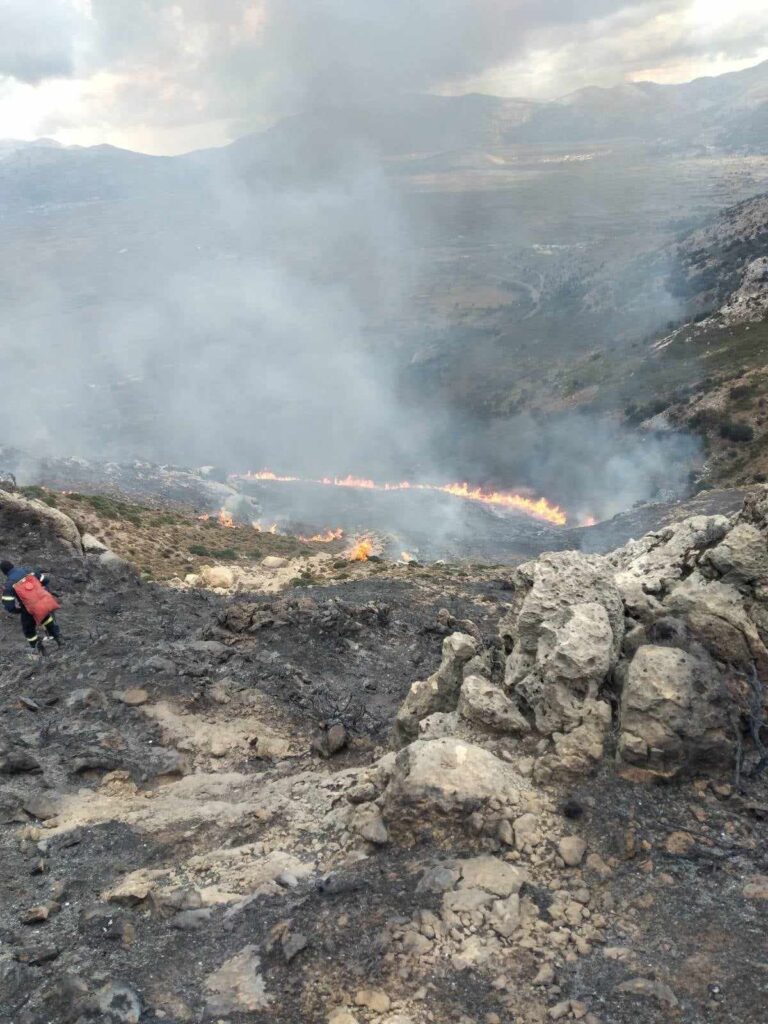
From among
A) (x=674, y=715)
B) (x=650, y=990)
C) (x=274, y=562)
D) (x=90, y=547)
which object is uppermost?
(x=674, y=715)

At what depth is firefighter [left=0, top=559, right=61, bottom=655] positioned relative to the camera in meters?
11.1

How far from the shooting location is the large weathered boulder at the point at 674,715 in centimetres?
649

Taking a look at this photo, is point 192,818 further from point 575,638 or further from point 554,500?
point 554,500

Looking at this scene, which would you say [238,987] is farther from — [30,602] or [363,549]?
[363,549]

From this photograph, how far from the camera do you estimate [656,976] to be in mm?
4898

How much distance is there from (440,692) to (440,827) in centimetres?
258

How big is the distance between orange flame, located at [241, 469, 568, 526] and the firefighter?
124ft

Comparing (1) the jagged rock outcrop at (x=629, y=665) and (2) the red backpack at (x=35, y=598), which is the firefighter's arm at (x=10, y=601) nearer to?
(2) the red backpack at (x=35, y=598)

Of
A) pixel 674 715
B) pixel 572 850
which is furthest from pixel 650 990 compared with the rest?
pixel 674 715

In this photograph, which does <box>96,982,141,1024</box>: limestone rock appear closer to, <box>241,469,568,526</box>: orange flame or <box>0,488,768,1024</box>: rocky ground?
<box>0,488,768,1024</box>: rocky ground

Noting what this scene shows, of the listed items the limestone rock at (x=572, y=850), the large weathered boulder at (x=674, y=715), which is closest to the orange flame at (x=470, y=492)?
the large weathered boulder at (x=674, y=715)

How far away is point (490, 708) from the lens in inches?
300

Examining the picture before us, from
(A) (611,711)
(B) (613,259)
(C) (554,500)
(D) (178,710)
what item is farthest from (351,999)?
(B) (613,259)

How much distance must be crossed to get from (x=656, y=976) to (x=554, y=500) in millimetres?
46128
